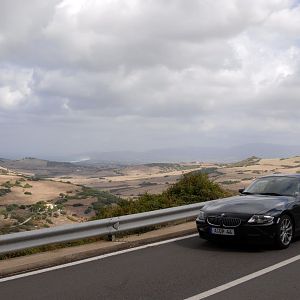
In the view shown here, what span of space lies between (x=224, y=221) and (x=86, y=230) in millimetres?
2542

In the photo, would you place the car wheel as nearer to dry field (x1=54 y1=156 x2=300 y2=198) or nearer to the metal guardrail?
the metal guardrail

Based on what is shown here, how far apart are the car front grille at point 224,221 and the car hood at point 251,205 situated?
0.14 m

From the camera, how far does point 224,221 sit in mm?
8984

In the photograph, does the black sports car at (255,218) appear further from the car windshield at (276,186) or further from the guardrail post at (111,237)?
the guardrail post at (111,237)

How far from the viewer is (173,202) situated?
15.0 m

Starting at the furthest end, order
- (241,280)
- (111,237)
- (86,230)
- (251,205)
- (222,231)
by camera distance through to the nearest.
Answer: (111,237) → (86,230) → (251,205) → (222,231) → (241,280)

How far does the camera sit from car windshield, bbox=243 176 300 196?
1022 cm

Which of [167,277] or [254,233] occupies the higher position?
[254,233]

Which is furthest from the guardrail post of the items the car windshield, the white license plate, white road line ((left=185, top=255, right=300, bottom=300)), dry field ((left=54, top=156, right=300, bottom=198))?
dry field ((left=54, top=156, right=300, bottom=198))

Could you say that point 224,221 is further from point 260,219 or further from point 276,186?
point 276,186

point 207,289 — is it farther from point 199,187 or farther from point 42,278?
point 199,187

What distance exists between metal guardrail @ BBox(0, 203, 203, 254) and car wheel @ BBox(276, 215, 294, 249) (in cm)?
279

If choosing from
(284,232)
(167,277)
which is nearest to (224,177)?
(284,232)

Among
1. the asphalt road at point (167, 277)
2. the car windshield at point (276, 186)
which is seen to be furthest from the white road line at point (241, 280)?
the car windshield at point (276, 186)
